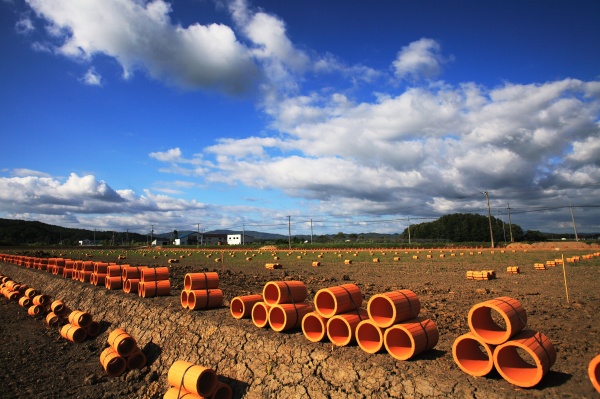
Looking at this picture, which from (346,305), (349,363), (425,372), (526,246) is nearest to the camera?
(425,372)

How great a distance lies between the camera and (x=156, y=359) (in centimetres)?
999

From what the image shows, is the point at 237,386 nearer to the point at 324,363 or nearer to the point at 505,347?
the point at 324,363

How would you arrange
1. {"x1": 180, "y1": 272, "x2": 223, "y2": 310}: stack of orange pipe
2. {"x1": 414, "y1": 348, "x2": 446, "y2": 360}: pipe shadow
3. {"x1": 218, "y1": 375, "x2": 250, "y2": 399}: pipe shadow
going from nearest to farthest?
{"x1": 414, "y1": 348, "x2": 446, "y2": 360}: pipe shadow < {"x1": 218, "y1": 375, "x2": 250, "y2": 399}: pipe shadow < {"x1": 180, "y1": 272, "x2": 223, "y2": 310}: stack of orange pipe

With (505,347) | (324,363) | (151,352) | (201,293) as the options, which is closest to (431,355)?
(505,347)

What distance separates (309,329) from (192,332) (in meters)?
3.78

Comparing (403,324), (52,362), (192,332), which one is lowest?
(52,362)

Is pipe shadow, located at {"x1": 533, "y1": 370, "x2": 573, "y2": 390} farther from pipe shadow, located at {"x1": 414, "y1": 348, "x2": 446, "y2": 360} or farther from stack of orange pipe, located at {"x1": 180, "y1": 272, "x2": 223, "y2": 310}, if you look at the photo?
stack of orange pipe, located at {"x1": 180, "y1": 272, "x2": 223, "y2": 310}

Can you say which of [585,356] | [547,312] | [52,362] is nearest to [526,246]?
[547,312]

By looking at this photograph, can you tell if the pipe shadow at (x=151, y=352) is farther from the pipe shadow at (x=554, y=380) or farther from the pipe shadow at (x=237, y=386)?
the pipe shadow at (x=554, y=380)

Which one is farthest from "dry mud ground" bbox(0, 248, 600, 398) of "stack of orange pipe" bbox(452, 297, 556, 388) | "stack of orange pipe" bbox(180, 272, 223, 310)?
"stack of orange pipe" bbox(180, 272, 223, 310)

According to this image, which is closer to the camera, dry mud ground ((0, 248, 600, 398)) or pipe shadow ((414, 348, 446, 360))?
dry mud ground ((0, 248, 600, 398))

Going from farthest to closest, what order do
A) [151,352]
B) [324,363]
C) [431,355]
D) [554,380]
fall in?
[151,352], [324,363], [431,355], [554,380]

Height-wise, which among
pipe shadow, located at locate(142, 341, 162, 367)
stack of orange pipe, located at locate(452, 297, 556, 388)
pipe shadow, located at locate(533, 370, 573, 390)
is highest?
stack of orange pipe, located at locate(452, 297, 556, 388)

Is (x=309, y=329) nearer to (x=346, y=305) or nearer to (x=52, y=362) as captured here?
(x=346, y=305)
